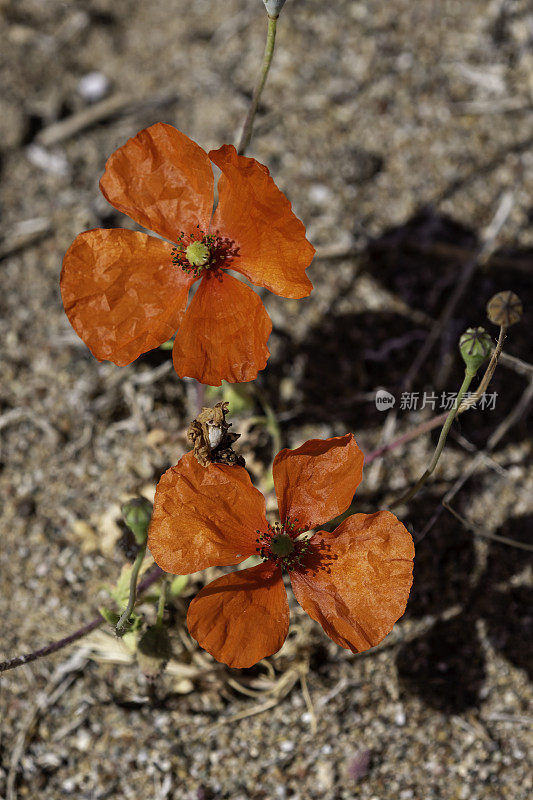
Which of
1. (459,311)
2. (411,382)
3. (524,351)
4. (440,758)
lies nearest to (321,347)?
(411,382)

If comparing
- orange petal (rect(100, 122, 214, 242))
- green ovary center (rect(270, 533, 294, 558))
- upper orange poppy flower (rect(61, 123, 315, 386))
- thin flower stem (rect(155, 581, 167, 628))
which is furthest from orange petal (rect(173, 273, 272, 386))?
thin flower stem (rect(155, 581, 167, 628))

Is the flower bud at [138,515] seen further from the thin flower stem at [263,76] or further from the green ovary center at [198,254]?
the thin flower stem at [263,76]

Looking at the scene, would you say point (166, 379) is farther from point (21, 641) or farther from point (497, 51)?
point (497, 51)

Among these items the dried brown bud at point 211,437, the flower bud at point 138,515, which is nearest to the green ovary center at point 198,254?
the dried brown bud at point 211,437

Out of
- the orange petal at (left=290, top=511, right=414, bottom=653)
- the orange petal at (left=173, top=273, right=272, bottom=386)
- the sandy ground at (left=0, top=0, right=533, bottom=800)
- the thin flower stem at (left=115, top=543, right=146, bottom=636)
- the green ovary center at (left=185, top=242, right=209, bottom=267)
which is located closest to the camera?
the thin flower stem at (left=115, top=543, right=146, bottom=636)

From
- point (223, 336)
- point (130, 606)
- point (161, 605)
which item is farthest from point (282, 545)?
point (223, 336)

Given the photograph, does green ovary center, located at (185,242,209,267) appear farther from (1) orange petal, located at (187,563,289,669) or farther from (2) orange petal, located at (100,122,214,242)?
(1) orange petal, located at (187,563,289,669)

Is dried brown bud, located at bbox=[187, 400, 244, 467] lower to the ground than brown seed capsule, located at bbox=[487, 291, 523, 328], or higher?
lower

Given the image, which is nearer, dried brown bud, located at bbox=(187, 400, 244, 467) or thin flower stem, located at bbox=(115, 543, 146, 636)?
thin flower stem, located at bbox=(115, 543, 146, 636)
